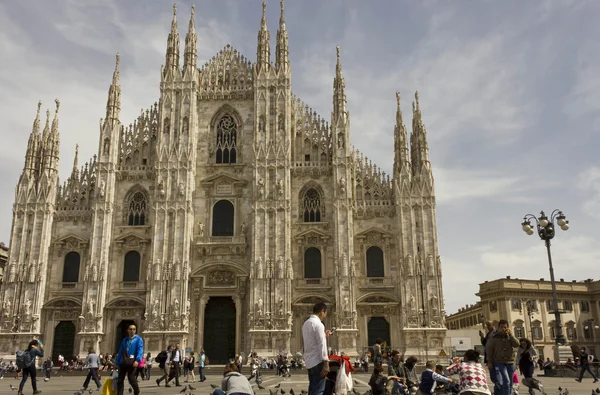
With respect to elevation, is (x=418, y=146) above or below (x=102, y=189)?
above

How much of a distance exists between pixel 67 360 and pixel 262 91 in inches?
801

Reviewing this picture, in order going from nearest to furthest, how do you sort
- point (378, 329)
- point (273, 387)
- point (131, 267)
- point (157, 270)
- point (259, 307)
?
point (273, 387) < point (259, 307) < point (157, 270) < point (378, 329) < point (131, 267)

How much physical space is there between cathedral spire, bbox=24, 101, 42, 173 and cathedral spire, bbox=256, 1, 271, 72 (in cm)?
1485

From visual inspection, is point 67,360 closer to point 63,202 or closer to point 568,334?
point 63,202

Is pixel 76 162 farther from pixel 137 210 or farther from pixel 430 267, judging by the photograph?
pixel 430 267

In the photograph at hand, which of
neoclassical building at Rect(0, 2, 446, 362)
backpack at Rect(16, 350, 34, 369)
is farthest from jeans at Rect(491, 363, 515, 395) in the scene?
neoclassical building at Rect(0, 2, 446, 362)

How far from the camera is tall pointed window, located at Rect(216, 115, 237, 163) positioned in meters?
39.9

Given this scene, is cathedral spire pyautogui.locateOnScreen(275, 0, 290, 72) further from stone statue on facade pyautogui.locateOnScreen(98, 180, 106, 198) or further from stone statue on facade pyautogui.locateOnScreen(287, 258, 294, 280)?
stone statue on facade pyautogui.locateOnScreen(98, 180, 106, 198)

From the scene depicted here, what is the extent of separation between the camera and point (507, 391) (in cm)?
1088

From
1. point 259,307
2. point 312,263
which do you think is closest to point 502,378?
point 259,307

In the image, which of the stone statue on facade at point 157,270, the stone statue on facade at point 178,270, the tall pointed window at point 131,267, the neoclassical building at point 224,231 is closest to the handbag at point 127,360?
the neoclassical building at point 224,231

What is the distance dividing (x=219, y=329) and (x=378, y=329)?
31.3 ft

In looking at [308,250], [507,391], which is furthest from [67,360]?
[507,391]

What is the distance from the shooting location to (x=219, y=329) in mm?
36844
